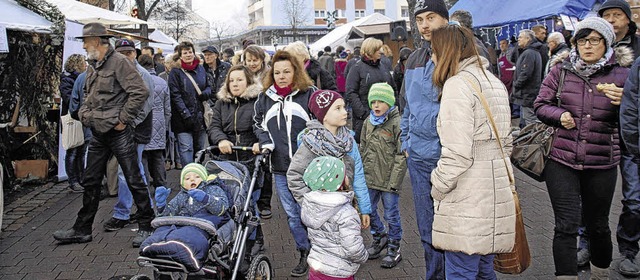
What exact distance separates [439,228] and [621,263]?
2.35 meters

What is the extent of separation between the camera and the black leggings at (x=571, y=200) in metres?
4.21

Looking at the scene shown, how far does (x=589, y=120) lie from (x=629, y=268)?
1460 millimetres

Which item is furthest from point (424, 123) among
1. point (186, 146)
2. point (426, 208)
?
point (186, 146)

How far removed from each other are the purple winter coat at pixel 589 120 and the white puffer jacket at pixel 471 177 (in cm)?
110

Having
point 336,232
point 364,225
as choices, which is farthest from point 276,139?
point 336,232

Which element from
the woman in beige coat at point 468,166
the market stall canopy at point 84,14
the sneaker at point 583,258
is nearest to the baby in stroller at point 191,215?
the woman in beige coat at point 468,166

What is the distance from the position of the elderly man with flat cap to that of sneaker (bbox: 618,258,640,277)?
462 cm

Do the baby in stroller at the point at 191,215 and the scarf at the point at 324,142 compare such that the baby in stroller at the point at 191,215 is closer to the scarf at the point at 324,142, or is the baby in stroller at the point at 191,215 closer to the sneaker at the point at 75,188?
the scarf at the point at 324,142

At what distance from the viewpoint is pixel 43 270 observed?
5.49 metres

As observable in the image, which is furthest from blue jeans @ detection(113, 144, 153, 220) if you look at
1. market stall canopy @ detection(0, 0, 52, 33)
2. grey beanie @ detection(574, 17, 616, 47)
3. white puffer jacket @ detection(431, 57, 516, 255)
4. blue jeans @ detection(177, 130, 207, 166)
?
grey beanie @ detection(574, 17, 616, 47)

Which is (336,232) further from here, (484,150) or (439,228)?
(484,150)

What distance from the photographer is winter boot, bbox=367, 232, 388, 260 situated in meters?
5.46

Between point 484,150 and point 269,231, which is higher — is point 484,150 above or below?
above

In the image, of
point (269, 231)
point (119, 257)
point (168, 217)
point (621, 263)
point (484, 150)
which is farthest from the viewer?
point (269, 231)
